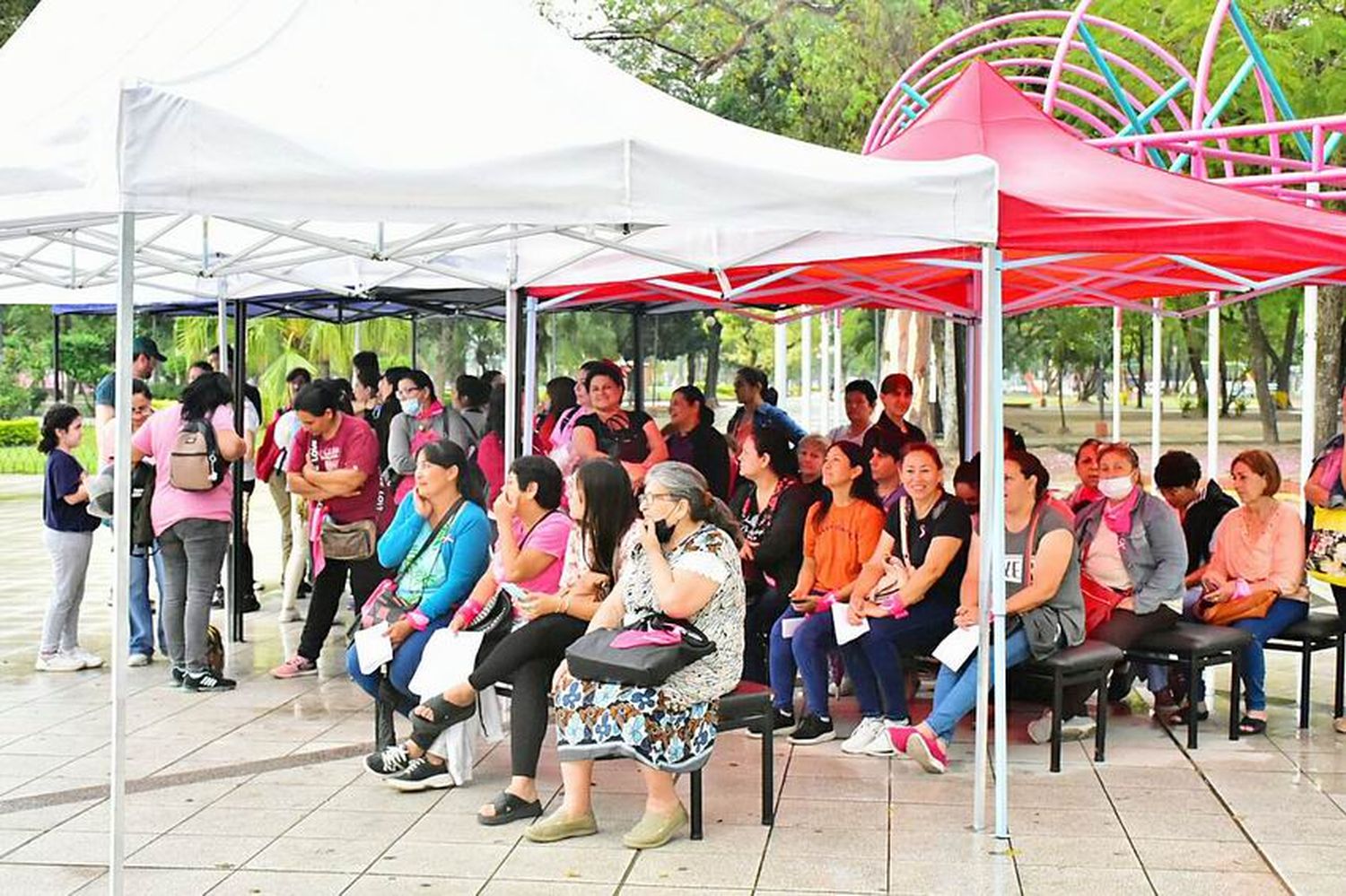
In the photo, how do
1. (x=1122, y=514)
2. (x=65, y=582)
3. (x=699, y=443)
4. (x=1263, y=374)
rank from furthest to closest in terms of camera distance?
(x=1263, y=374), (x=699, y=443), (x=65, y=582), (x=1122, y=514)

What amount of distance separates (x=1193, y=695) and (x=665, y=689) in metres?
2.83

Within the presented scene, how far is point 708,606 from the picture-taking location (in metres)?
5.78

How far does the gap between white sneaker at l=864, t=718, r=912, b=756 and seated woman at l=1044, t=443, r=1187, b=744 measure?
66 centimetres

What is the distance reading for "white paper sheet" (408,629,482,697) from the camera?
6.38 m

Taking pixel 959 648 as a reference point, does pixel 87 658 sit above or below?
below

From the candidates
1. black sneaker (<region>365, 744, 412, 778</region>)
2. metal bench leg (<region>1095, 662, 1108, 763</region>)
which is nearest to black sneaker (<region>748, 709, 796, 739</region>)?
metal bench leg (<region>1095, 662, 1108, 763</region>)

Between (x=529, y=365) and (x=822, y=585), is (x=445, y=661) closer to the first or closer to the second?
(x=822, y=585)

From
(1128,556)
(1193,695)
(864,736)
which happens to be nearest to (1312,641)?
(1193,695)

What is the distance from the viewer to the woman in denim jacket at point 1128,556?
7496mm

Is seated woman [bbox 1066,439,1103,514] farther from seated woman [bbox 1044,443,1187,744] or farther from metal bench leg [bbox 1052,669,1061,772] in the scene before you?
metal bench leg [bbox 1052,669,1061,772]

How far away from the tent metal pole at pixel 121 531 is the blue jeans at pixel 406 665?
1820 millimetres

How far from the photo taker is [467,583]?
6.64 m

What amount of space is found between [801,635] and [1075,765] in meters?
1.29

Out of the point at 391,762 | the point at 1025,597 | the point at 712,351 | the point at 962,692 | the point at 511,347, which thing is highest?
the point at 712,351
